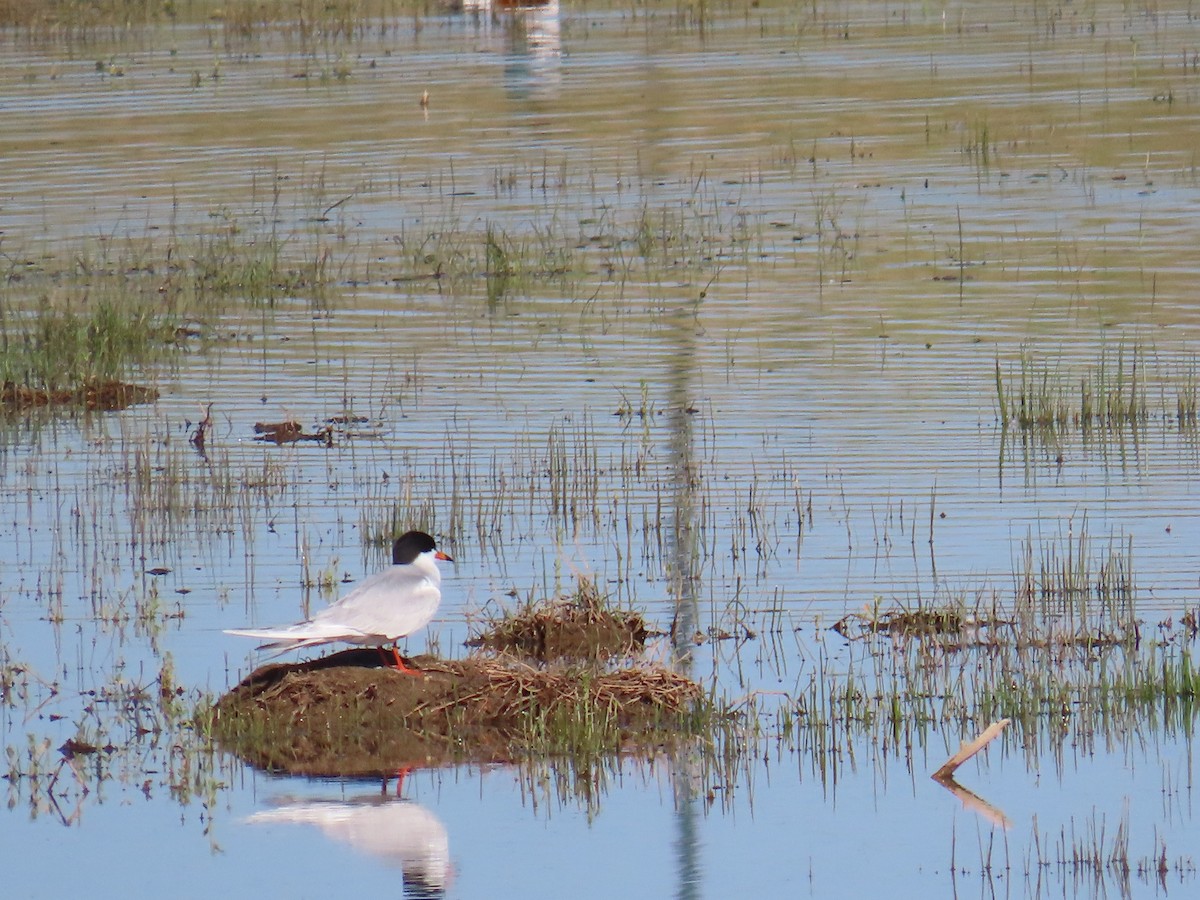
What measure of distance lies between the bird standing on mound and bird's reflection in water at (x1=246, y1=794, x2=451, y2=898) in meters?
0.86

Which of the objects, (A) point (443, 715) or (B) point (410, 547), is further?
(B) point (410, 547)

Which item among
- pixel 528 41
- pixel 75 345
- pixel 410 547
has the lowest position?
pixel 410 547

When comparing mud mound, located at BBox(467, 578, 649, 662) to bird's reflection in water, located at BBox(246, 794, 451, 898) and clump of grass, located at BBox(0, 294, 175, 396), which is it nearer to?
bird's reflection in water, located at BBox(246, 794, 451, 898)

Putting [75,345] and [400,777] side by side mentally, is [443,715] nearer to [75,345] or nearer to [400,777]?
[400,777]

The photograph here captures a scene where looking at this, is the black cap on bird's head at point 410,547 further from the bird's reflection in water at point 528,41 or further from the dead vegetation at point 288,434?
the bird's reflection in water at point 528,41

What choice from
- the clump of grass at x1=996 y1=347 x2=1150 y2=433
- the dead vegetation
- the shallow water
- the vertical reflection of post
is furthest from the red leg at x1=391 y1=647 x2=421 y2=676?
the clump of grass at x1=996 y1=347 x2=1150 y2=433

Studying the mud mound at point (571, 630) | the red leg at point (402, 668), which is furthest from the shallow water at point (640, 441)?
the red leg at point (402, 668)

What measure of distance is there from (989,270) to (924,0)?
27483 millimetres

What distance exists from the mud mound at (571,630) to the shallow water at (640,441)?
248mm

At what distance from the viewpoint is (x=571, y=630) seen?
1026 centimetres

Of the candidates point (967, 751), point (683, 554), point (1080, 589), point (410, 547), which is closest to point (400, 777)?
point (410, 547)

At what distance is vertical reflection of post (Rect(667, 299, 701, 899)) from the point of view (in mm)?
7988

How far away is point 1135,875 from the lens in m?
7.46

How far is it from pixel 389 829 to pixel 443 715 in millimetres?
1121
